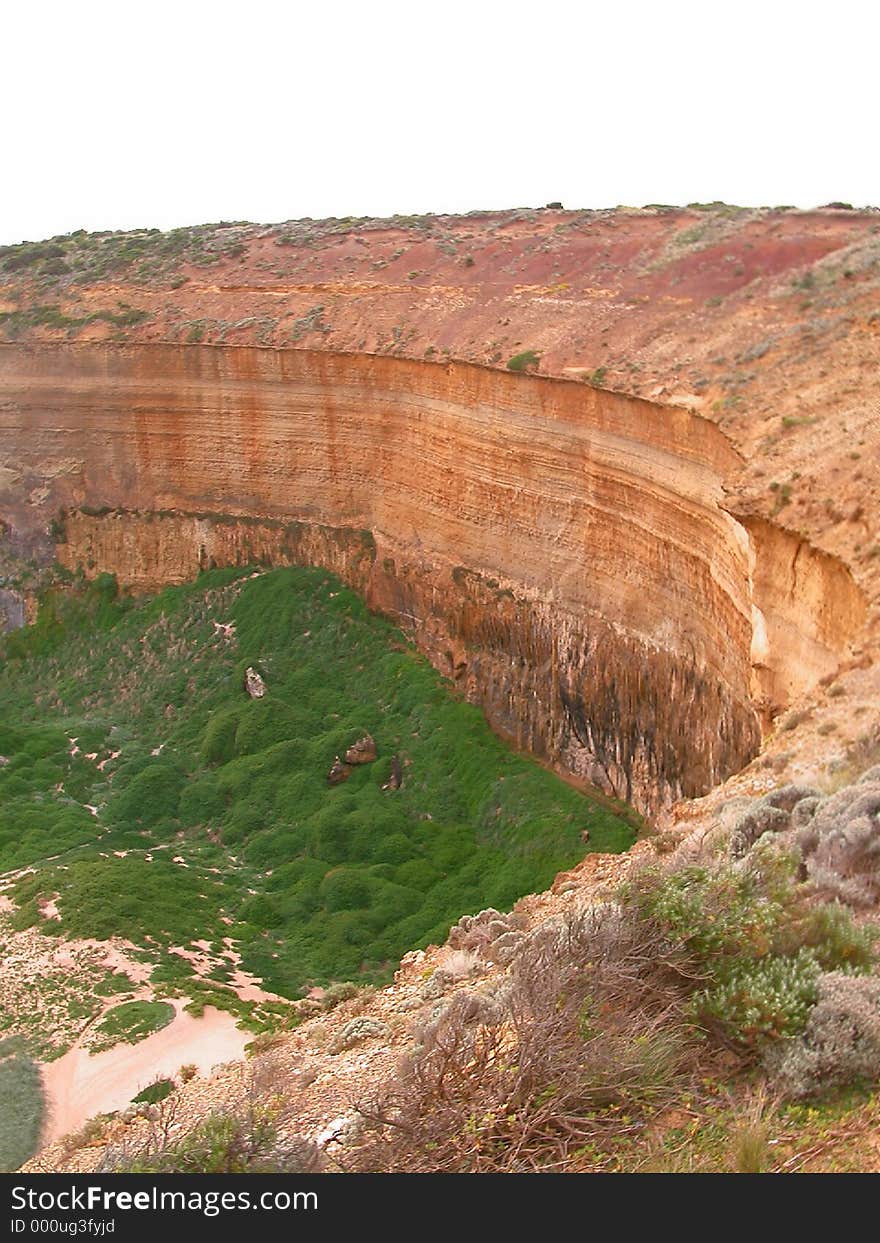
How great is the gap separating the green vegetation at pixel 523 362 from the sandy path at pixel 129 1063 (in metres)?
13.3

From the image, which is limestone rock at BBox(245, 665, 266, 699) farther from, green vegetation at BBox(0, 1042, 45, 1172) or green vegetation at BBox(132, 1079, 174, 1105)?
green vegetation at BBox(132, 1079, 174, 1105)

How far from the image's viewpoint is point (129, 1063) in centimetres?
1695

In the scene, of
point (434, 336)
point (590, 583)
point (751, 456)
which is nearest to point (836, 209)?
point (434, 336)

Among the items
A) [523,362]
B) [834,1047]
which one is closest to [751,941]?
[834,1047]

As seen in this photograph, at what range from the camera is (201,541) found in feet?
112

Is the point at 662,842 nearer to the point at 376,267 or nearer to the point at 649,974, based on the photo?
the point at 649,974

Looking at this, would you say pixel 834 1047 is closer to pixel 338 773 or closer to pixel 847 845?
pixel 847 845

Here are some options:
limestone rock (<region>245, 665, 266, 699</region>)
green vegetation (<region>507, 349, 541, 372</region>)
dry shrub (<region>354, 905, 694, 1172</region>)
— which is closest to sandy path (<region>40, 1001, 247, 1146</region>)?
dry shrub (<region>354, 905, 694, 1172</region>)

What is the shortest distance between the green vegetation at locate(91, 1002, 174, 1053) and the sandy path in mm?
114

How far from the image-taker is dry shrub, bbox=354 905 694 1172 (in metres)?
7.11

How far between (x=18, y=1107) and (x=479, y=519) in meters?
14.7

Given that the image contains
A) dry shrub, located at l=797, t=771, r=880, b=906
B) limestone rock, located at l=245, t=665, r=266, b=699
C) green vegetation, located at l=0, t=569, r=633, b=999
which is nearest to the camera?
dry shrub, located at l=797, t=771, r=880, b=906

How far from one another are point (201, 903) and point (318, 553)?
1140cm

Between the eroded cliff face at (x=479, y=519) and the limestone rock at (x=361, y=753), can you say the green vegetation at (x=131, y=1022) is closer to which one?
the eroded cliff face at (x=479, y=519)
